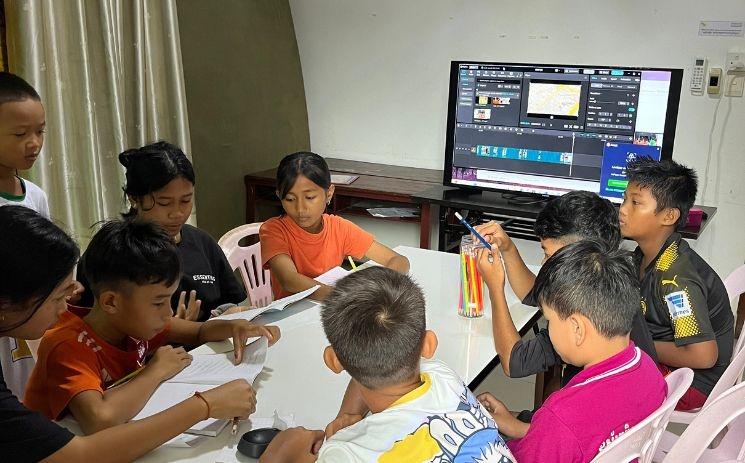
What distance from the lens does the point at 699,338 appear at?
179 cm

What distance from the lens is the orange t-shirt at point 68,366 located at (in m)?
1.32

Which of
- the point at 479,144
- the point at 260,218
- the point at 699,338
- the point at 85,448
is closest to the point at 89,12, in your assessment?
the point at 260,218

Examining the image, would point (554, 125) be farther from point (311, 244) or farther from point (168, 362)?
point (168, 362)

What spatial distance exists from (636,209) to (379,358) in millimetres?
1261

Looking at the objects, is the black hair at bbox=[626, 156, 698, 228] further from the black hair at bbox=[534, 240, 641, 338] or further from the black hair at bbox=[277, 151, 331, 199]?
the black hair at bbox=[277, 151, 331, 199]

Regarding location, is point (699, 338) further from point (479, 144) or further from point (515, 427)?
point (479, 144)

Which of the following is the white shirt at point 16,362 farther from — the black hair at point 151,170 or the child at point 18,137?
the black hair at point 151,170

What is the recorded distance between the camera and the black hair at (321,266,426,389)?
1091 millimetres

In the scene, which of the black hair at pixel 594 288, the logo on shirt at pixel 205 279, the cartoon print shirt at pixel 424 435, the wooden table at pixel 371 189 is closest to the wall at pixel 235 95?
the wooden table at pixel 371 189

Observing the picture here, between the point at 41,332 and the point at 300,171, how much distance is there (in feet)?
4.08

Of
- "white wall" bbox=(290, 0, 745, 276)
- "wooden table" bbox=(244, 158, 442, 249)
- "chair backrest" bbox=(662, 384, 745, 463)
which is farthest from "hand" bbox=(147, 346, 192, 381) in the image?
"white wall" bbox=(290, 0, 745, 276)

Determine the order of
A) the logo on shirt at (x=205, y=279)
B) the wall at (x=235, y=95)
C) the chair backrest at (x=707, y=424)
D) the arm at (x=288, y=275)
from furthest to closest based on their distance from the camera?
the wall at (x=235, y=95) → the arm at (x=288, y=275) → the logo on shirt at (x=205, y=279) → the chair backrest at (x=707, y=424)

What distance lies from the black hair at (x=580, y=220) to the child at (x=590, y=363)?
42 centimetres

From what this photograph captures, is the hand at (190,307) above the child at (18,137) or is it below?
below
